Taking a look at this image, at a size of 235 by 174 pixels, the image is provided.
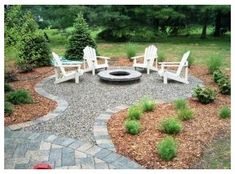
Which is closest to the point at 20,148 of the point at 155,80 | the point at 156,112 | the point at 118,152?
the point at 118,152

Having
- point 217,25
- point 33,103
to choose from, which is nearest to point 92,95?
point 33,103

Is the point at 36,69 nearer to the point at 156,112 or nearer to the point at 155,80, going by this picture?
the point at 155,80

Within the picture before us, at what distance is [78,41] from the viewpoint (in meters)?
12.5

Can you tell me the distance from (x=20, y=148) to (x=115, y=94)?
347 centimetres

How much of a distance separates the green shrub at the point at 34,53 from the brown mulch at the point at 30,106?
2.26ft

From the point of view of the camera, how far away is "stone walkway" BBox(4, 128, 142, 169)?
189 inches

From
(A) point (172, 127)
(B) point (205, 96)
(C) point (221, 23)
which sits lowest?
(A) point (172, 127)

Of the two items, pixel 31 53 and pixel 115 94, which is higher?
pixel 31 53

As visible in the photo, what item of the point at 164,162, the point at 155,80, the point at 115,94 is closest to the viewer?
the point at 164,162

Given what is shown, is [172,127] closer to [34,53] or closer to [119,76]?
[119,76]

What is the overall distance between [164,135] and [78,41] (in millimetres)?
7432

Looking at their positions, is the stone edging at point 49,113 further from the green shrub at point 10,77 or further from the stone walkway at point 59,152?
the green shrub at point 10,77

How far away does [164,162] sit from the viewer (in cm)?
490

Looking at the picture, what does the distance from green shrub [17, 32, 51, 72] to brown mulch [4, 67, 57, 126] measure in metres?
0.69
